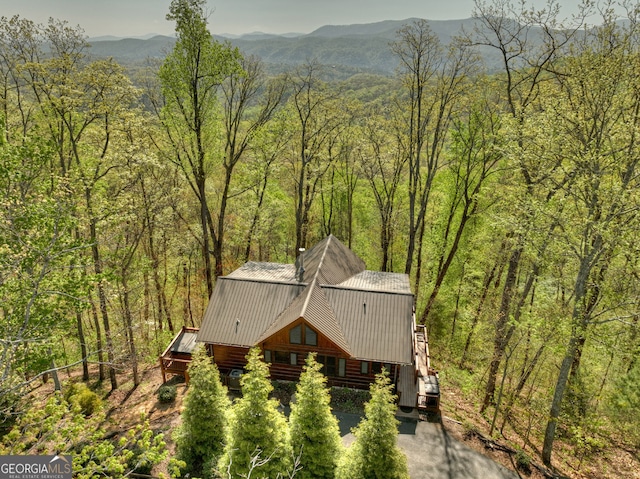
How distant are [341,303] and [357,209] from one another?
23.4 metres

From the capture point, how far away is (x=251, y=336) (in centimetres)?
1927

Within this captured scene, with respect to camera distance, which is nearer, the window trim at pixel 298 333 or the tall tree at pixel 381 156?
the window trim at pixel 298 333

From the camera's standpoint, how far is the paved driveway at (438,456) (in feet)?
47.3

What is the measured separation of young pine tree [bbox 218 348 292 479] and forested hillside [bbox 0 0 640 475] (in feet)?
15.8

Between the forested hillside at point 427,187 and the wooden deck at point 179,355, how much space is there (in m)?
1.70

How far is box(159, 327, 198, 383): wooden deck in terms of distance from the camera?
1966 centimetres

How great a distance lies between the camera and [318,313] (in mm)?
18891

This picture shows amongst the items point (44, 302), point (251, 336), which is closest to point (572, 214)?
point (251, 336)

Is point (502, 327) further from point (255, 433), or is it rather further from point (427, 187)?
point (255, 433)

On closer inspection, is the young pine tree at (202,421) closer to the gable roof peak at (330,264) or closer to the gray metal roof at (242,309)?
the gray metal roof at (242,309)

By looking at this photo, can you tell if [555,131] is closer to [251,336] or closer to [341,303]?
[341,303]

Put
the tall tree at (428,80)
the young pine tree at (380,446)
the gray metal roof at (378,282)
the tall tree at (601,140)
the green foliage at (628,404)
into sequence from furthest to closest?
the gray metal roof at (378,282)
the tall tree at (428,80)
the green foliage at (628,404)
the tall tree at (601,140)
the young pine tree at (380,446)

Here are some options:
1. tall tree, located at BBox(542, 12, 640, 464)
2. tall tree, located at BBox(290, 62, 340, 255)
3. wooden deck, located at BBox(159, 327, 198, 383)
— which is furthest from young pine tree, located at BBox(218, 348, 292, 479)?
tall tree, located at BBox(290, 62, 340, 255)

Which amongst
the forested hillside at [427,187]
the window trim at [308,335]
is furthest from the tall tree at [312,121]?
the window trim at [308,335]
